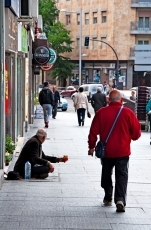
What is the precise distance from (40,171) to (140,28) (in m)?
64.7

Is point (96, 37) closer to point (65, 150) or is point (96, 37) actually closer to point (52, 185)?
point (65, 150)

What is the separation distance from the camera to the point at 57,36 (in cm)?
7338

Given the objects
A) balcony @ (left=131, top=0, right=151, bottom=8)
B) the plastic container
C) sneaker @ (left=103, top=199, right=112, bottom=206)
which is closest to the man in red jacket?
sneaker @ (left=103, top=199, right=112, bottom=206)

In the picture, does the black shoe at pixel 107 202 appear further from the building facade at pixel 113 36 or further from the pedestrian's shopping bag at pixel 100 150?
the building facade at pixel 113 36

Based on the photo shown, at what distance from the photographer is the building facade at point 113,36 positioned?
246 ft

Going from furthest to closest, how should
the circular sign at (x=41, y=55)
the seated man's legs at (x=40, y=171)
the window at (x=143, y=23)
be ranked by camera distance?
the window at (x=143, y=23), the circular sign at (x=41, y=55), the seated man's legs at (x=40, y=171)

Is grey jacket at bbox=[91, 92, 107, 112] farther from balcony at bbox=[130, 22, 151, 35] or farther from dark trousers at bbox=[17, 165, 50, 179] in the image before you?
balcony at bbox=[130, 22, 151, 35]

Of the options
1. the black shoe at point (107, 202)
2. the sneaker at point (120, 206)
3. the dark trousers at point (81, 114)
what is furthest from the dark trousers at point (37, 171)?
the dark trousers at point (81, 114)

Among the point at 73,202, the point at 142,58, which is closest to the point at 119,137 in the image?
the point at 73,202

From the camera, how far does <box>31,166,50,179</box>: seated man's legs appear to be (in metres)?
12.7

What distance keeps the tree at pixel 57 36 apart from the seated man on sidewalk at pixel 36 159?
6002cm

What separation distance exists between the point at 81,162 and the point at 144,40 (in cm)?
6217

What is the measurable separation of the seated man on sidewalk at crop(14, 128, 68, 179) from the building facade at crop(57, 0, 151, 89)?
198 feet

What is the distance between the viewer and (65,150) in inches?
755
